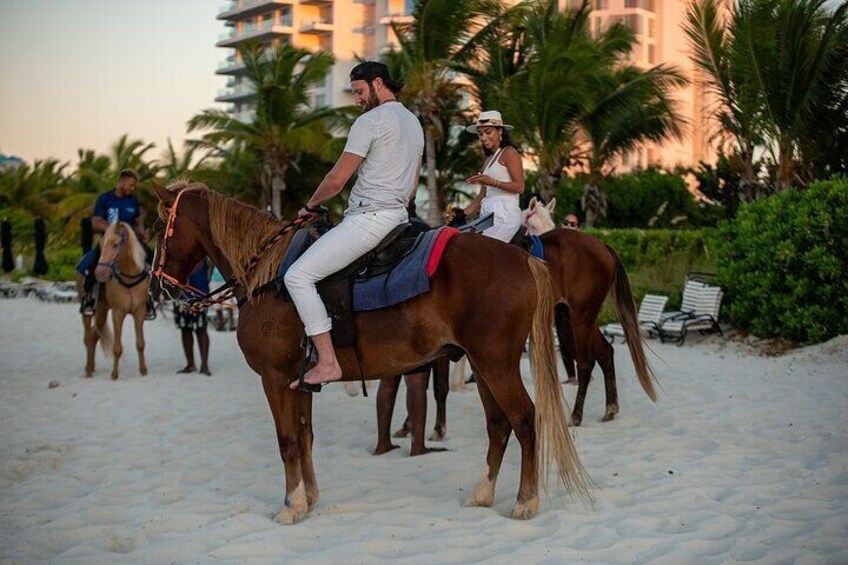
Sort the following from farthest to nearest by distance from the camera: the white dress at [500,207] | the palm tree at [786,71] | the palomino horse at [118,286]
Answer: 1. the palm tree at [786,71]
2. the palomino horse at [118,286]
3. the white dress at [500,207]

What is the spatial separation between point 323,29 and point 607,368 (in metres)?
75.4

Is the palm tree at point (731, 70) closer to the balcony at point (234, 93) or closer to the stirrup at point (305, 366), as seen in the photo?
the stirrup at point (305, 366)

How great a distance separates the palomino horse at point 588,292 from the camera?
8.44m

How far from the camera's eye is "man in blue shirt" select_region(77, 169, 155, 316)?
37.7ft

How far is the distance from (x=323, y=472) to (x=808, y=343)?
8.82 m

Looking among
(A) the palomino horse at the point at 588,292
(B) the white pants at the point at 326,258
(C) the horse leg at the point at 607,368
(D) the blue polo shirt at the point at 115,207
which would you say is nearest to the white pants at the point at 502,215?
(A) the palomino horse at the point at 588,292

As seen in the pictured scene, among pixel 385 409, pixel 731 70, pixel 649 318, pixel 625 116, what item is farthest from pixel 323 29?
pixel 385 409

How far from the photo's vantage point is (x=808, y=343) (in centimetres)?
1269

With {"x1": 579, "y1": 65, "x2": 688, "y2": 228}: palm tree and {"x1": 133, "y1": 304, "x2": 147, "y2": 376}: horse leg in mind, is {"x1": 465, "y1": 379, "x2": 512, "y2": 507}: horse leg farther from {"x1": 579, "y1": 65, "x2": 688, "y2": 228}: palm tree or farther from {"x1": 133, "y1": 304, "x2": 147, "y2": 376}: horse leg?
{"x1": 579, "y1": 65, "x2": 688, "y2": 228}: palm tree

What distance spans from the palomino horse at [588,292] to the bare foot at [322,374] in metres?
3.55

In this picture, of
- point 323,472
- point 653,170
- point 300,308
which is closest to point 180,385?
point 323,472

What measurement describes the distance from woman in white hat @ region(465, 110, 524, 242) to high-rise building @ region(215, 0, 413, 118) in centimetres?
6659

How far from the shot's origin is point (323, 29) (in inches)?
3115

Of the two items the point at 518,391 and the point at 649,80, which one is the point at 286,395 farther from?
the point at 649,80
